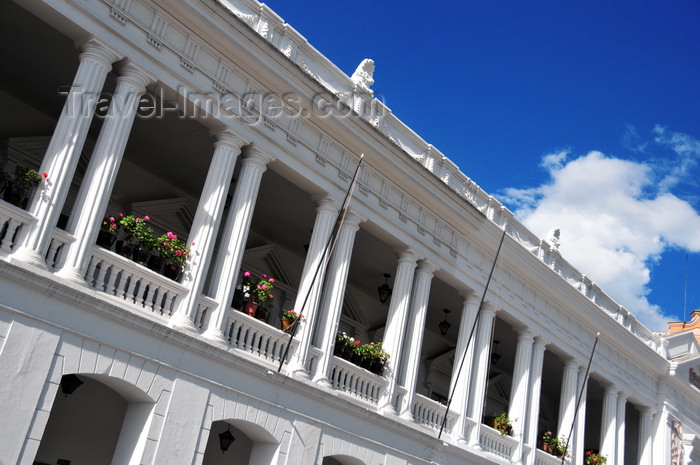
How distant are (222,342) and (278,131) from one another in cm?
408

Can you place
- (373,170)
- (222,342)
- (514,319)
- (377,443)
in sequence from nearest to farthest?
(222,342)
(377,443)
(373,170)
(514,319)

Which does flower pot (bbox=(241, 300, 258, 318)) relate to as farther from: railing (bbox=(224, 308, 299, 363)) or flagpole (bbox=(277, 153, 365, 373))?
flagpole (bbox=(277, 153, 365, 373))

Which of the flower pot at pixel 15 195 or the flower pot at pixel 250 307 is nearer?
the flower pot at pixel 15 195

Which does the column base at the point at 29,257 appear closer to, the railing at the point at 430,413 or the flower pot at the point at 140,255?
the flower pot at the point at 140,255

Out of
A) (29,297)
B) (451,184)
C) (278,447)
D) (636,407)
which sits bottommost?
(278,447)

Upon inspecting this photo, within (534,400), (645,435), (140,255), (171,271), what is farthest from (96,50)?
(645,435)

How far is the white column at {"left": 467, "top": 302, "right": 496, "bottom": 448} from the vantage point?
16.9 metres

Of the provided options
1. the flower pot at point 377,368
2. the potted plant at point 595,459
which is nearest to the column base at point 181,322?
the flower pot at point 377,368

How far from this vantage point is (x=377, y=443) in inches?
566

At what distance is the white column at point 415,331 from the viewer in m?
15.4

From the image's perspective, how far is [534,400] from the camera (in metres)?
18.9

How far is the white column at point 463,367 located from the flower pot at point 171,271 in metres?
6.99

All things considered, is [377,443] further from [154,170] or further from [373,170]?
[154,170]

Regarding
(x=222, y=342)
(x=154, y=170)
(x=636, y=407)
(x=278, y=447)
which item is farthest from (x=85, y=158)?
(x=636, y=407)
